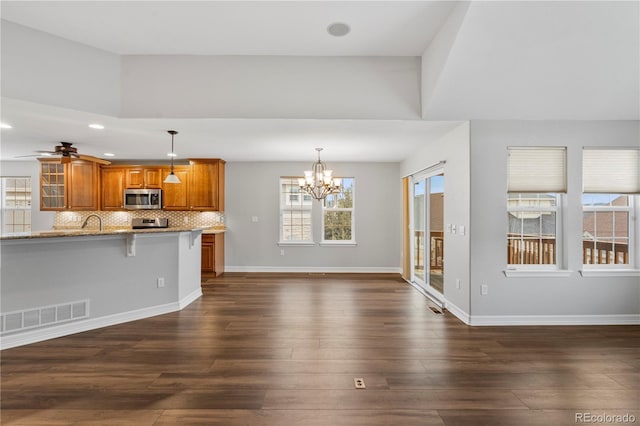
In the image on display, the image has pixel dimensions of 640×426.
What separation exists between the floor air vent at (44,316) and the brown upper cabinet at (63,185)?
12.6ft

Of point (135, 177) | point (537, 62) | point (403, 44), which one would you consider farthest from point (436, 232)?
point (135, 177)

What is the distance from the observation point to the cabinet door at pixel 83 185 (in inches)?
242

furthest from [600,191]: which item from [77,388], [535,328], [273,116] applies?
[77,388]

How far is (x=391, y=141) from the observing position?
4617 millimetres

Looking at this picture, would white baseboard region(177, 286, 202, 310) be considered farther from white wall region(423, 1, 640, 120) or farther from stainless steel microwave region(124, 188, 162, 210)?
white wall region(423, 1, 640, 120)

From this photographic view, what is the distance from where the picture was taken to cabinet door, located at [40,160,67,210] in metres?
6.13

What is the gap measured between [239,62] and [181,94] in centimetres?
77

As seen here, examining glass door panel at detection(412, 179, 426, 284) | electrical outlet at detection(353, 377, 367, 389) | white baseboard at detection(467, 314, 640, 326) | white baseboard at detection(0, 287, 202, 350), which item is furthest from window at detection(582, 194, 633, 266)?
white baseboard at detection(0, 287, 202, 350)

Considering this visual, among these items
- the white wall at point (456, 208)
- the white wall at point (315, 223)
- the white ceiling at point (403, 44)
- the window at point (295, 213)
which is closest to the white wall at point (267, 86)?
the white ceiling at point (403, 44)

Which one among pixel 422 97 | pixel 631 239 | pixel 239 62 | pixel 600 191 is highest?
pixel 239 62

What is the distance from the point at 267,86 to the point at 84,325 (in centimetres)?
342

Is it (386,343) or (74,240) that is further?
(74,240)

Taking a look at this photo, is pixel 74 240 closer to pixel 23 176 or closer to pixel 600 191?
pixel 23 176

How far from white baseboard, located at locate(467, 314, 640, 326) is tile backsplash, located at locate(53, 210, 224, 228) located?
5319 millimetres
